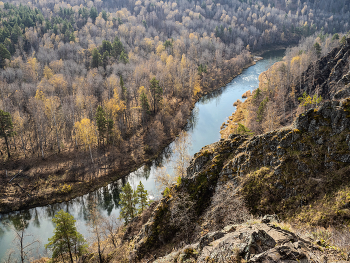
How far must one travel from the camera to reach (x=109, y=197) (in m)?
44.2

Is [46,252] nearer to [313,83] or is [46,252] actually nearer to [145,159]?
[145,159]

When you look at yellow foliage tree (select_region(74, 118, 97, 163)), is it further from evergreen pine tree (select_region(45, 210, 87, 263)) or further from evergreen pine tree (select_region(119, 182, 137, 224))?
evergreen pine tree (select_region(45, 210, 87, 263))

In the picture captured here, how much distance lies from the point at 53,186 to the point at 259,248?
1709 inches

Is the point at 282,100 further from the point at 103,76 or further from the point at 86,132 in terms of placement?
the point at 103,76

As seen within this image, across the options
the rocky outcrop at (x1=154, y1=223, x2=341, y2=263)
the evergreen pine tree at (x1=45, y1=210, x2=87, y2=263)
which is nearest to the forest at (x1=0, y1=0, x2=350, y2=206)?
the evergreen pine tree at (x1=45, y1=210, x2=87, y2=263)

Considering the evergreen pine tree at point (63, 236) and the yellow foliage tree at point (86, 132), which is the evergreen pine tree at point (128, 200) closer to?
the evergreen pine tree at point (63, 236)

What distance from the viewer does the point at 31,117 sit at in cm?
5791

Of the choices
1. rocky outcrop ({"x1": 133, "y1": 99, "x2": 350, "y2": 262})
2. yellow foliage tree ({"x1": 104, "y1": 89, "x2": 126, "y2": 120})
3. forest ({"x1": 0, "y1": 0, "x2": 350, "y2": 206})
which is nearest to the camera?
rocky outcrop ({"x1": 133, "y1": 99, "x2": 350, "y2": 262})

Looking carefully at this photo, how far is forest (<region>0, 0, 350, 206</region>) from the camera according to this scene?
50.9m

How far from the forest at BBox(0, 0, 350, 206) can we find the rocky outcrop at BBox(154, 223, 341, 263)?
123ft

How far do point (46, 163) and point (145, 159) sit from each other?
21.1 m

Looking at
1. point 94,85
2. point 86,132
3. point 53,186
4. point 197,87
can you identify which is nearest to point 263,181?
point 86,132

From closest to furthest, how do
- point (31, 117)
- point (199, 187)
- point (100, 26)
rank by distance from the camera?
1. point (199, 187)
2. point (31, 117)
3. point (100, 26)

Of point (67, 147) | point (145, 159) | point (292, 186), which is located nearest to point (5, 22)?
point (67, 147)
